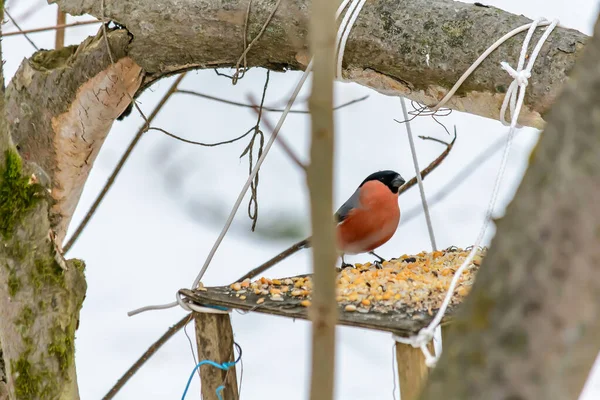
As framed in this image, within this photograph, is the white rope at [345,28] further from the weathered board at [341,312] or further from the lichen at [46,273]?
the lichen at [46,273]

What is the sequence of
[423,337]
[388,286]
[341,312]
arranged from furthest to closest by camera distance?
[388,286] → [341,312] → [423,337]

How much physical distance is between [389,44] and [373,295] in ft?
1.66

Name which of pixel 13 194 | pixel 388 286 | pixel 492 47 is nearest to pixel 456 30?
pixel 492 47

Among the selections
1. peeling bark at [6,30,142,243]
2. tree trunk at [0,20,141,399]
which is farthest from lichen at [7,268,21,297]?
peeling bark at [6,30,142,243]

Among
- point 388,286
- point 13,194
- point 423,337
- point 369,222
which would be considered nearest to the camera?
point 423,337

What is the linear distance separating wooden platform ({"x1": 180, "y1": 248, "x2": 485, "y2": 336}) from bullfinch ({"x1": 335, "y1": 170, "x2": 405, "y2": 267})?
0.27 ft

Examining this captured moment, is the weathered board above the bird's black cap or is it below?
below

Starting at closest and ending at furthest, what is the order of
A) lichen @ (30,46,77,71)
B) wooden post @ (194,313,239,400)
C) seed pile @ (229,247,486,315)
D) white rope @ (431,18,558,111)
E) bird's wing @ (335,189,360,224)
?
seed pile @ (229,247,486,315) → wooden post @ (194,313,239,400) → white rope @ (431,18,558,111) → bird's wing @ (335,189,360,224) → lichen @ (30,46,77,71)

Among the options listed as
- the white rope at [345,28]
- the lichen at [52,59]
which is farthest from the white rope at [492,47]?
the lichen at [52,59]

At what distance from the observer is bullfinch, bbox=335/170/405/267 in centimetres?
129

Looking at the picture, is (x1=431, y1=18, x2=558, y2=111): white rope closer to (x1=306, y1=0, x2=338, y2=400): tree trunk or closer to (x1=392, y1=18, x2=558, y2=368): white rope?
(x1=392, y1=18, x2=558, y2=368): white rope

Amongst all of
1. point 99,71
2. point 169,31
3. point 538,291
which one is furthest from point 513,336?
point 99,71

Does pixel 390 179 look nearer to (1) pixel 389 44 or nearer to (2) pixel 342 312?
(1) pixel 389 44

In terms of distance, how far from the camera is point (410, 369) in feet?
2.82
